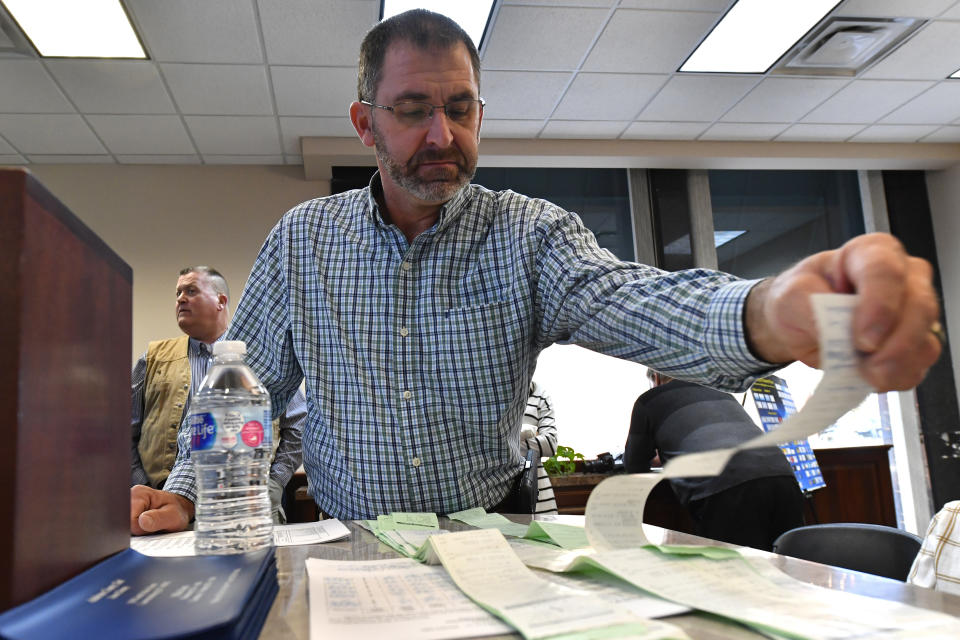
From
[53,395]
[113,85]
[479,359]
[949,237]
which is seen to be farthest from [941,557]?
[949,237]

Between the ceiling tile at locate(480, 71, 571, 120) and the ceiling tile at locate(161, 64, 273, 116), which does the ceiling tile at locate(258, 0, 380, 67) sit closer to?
the ceiling tile at locate(161, 64, 273, 116)

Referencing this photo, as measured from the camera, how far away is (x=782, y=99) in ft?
12.9

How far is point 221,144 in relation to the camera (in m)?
4.11

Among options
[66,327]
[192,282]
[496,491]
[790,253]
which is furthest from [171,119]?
[790,253]

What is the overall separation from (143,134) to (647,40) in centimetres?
278

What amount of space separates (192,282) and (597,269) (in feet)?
8.39

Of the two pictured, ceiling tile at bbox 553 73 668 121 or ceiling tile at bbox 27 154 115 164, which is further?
ceiling tile at bbox 27 154 115 164

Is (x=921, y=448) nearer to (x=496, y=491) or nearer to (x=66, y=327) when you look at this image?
(x=496, y=491)

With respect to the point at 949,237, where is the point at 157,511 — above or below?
below

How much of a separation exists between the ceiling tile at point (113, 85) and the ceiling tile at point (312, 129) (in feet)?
2.01

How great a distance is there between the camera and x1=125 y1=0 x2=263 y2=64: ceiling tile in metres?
2.87

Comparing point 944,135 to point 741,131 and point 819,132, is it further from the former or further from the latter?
point 741,131

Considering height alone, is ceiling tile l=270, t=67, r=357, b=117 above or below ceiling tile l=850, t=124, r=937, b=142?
above

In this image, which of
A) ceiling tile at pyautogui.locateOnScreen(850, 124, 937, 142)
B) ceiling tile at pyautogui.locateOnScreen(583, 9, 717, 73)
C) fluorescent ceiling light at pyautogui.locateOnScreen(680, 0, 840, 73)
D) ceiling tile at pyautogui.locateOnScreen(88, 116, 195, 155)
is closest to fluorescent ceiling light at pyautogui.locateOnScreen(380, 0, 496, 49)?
ceiling tile at pyautogui.locateOnScreen(583, 9, 717, 73)
